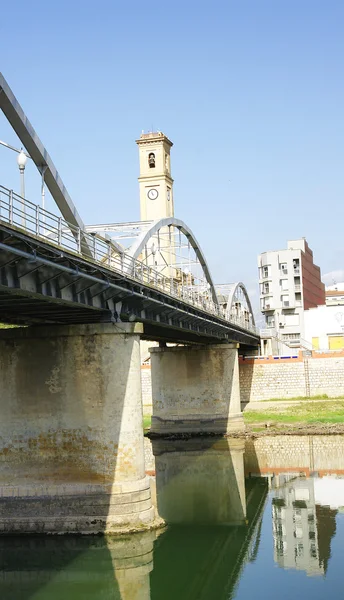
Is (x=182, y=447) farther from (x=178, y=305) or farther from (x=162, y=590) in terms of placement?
(x=162, y=590)

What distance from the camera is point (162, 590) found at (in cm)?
2197

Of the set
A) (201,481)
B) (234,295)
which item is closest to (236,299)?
(234,295)

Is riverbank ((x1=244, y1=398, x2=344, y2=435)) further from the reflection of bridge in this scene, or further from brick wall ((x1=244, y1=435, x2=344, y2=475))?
the reflection of bridge

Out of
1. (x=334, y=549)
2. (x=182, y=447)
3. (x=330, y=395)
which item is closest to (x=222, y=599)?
(x=334, y=549)

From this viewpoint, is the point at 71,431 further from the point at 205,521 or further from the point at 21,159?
the point at 21,159

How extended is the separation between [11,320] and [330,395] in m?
44.7

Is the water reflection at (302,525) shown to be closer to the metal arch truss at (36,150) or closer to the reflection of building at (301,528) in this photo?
the reflection of building at (301,528)

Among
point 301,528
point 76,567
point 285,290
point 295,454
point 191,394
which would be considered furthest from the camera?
point 285,290

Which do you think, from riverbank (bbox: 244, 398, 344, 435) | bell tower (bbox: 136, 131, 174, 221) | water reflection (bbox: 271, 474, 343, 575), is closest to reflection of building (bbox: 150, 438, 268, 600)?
water reflection (bbox: 271, 474, 343, 575)

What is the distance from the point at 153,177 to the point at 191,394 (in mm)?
53926

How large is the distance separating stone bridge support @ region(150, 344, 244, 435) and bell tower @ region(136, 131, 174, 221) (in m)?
50.0

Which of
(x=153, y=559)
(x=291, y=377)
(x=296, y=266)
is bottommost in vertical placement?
(x=153, y=559)

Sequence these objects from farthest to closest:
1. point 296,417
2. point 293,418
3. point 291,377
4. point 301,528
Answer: point 291,377 < point 296,417 < point 293,418 < point 301,528

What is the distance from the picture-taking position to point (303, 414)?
59500 mm
